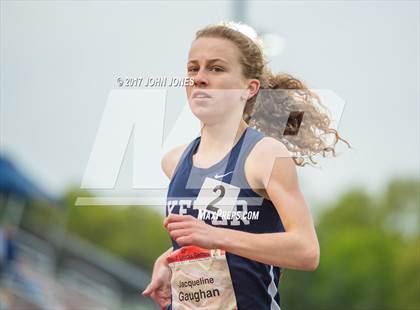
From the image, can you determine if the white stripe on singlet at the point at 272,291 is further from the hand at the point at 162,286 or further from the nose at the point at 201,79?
the nose at the point at 201,79

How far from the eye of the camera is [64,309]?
684 inches

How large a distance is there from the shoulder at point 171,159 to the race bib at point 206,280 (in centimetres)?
45

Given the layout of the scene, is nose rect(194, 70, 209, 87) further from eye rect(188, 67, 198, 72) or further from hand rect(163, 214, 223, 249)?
hand rect(163, 214, 223, 249)

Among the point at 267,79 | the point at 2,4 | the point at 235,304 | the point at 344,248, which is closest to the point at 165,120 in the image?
the point at 267,79

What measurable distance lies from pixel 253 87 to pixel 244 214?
470 millimetres

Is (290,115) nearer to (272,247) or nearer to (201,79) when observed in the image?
(201,79)

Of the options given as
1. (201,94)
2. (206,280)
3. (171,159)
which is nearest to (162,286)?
(206,280)

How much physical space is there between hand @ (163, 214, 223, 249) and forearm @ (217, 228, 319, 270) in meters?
0.02

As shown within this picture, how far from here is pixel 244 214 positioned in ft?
9.54

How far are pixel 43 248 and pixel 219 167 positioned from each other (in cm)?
1716

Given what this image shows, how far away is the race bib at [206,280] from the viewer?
113 inches

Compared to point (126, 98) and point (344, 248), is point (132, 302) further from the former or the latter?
point (126, 98)

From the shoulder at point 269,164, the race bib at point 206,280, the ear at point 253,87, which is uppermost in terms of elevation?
the ear at point 253,87

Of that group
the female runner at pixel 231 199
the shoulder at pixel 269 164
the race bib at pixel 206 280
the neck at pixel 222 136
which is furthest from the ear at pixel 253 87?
the race bib at pixel 206 280
